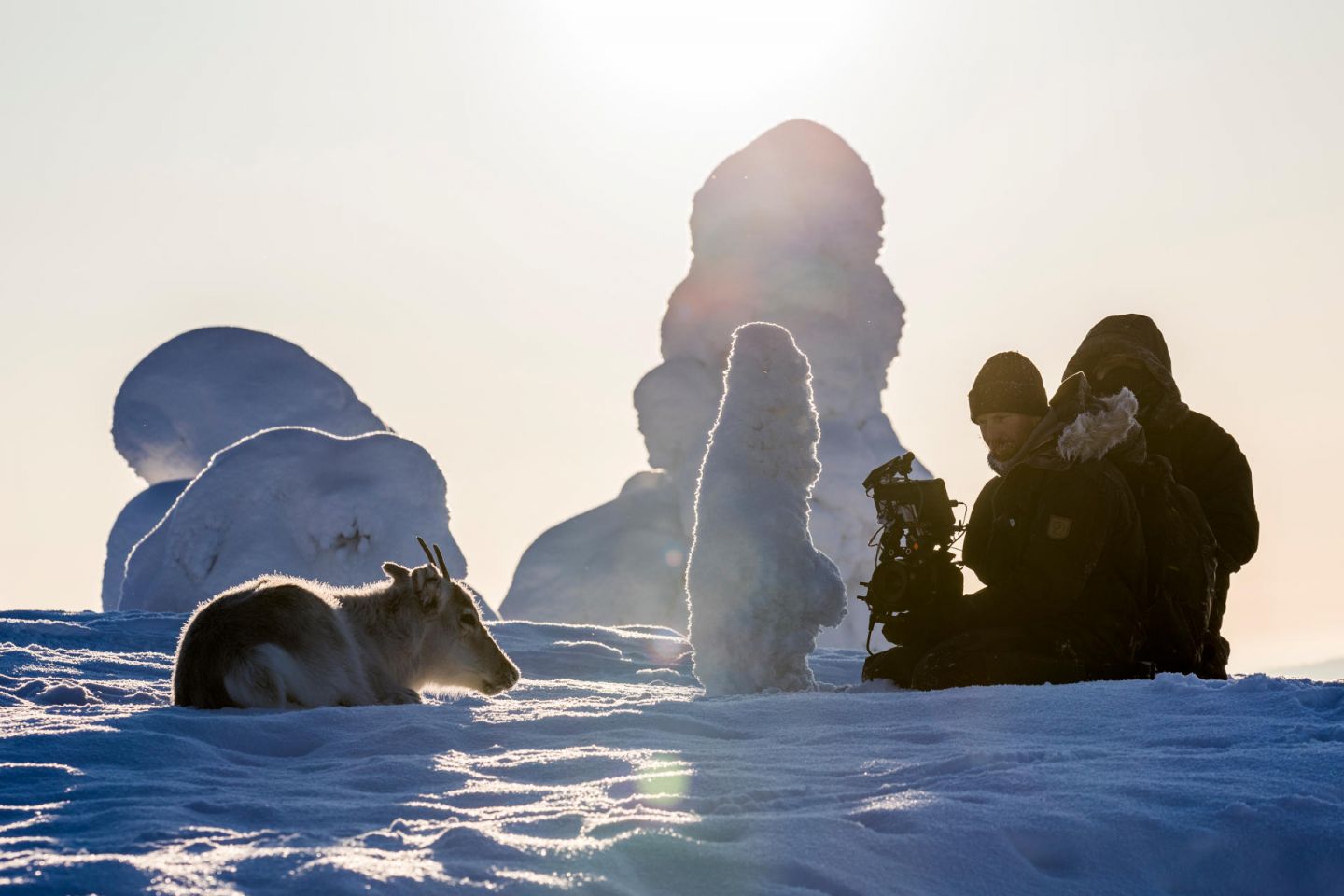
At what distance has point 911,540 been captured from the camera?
6.47m

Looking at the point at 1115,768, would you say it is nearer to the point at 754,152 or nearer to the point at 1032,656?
the point at 1032,656

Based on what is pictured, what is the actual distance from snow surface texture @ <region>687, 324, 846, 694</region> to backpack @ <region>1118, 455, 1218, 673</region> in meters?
1.64

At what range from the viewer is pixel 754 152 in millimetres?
24031

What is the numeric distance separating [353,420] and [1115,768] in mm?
19505

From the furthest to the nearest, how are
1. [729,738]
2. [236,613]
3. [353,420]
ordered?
[353,420] → [236,613] → [729,738]

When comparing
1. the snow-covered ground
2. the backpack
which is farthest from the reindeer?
the backpack

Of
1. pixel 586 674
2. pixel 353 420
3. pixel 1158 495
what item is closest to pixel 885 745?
pixel 1158 495

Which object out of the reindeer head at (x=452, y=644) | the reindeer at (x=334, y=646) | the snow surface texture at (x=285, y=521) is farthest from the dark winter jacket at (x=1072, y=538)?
the snow surface texture at (x=285, y=521)

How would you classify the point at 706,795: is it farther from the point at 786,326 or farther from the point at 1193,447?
the point at 786,326

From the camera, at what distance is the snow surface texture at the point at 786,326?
936 inches

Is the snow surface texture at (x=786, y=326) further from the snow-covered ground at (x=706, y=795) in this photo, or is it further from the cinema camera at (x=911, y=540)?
the snow-covered ground at (x=706, y=795)

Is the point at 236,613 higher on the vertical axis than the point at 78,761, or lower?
higher

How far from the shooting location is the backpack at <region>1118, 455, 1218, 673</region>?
21.0 ft

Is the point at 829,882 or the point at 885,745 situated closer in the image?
the point at 829,882
